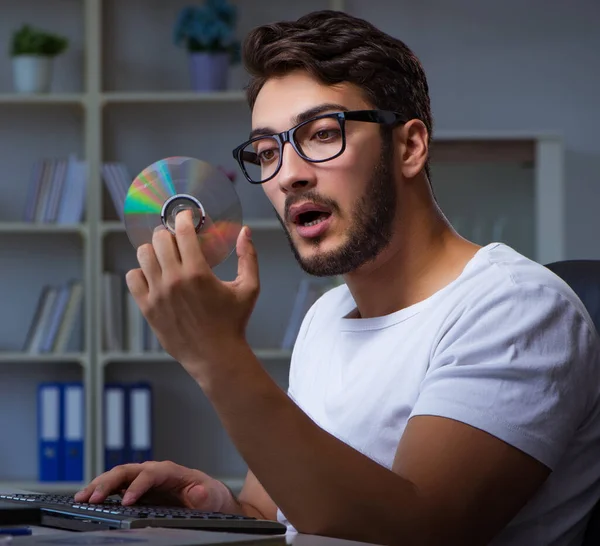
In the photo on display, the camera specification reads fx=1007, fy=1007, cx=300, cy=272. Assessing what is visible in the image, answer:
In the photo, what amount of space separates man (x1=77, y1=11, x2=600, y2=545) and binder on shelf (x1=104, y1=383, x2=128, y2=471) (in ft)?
6.74

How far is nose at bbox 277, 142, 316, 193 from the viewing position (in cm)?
130

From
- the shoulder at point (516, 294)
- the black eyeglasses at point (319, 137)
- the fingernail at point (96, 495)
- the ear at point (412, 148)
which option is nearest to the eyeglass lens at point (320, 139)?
the black eyeglasses at point (319, 137)

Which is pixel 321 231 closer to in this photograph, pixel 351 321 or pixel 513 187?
pixel 351 321

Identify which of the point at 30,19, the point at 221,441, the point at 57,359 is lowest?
the point at 221,441

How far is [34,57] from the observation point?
12.0ft

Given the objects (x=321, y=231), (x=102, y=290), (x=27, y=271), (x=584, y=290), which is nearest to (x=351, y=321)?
(x=321, y=231)

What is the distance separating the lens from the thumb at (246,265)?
96 centimetres

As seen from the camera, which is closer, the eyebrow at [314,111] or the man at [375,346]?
the man at [375,346]

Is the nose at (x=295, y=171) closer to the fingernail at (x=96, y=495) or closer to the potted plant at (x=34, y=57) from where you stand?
the fingernail at (x=96, y=495)

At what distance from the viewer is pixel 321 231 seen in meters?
1.33

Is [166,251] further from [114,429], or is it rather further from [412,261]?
[114,429]

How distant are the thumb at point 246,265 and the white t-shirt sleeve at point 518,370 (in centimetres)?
26

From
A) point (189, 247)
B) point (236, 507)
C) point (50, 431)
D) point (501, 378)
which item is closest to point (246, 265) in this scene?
point (189, 247)

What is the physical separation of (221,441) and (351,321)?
2.55 metres
